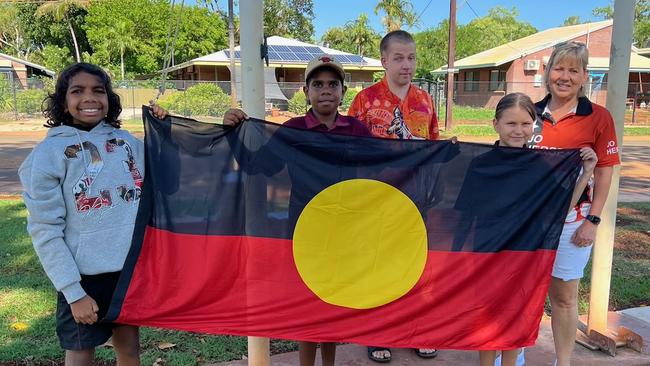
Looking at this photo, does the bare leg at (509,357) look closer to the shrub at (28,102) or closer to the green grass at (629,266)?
the green grass at (629,266)

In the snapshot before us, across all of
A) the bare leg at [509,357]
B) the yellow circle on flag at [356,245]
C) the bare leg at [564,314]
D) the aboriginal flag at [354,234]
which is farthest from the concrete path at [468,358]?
the yellow circle on flag at [356,245]

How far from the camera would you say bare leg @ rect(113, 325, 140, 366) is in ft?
8.45

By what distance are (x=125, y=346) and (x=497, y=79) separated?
34472 mm

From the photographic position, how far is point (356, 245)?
2697 millimetres

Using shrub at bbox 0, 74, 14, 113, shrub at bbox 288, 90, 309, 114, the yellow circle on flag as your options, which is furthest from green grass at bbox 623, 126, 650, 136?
A: shrub at bbox 0, 74, 14, 113

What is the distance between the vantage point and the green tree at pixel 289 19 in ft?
174

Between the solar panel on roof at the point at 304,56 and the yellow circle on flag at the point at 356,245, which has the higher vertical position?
the solar panel on roof at the point at 304,56

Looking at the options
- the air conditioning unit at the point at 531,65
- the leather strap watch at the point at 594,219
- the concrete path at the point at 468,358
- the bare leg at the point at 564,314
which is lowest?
the concrete path at the point at 468,358

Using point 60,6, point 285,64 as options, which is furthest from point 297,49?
point 60,6

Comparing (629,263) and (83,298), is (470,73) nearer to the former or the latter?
(629,263)

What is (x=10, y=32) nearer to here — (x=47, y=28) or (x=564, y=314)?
(x=47, y=28)

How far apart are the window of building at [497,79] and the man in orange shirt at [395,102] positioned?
31111mm

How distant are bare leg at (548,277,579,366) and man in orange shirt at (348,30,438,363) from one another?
1.02 meters

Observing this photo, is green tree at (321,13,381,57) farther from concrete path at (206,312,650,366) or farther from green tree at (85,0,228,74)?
concrete path at (206,312,650,366)
